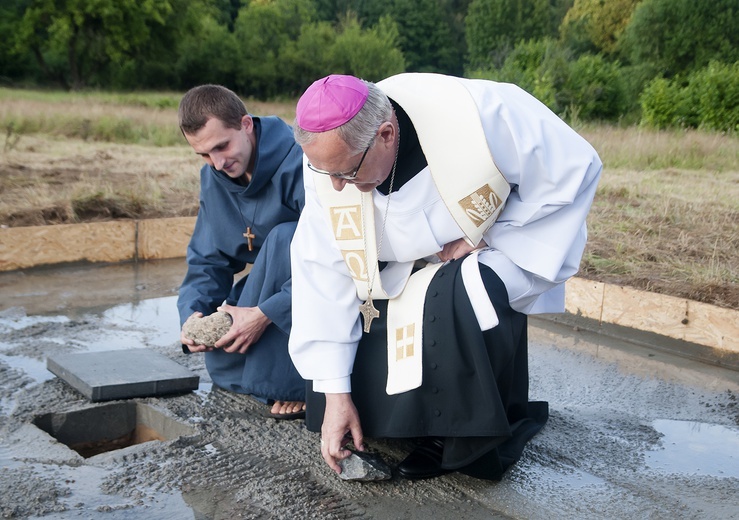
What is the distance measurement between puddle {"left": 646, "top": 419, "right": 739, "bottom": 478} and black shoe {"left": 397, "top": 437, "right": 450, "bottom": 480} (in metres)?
0.87

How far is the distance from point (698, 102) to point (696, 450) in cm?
1994

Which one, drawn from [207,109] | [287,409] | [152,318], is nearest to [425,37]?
[152,318]

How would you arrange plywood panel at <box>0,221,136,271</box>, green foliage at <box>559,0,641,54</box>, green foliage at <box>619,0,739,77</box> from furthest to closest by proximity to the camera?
1. green foliage at <box>559,0,641,54</box>
2. green foliage at <box>619,0,739,77</box>
3. plywood panel at <box>0,221,136,271</box>

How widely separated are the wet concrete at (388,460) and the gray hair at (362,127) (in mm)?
1272

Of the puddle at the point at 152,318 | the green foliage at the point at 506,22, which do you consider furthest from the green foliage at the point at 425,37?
the puddle at the point at 152,318

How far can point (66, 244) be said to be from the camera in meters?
6.79

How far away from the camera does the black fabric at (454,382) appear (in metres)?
2.97

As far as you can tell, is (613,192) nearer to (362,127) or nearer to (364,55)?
(362,127)

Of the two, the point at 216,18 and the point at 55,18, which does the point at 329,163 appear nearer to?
the point at 55,18

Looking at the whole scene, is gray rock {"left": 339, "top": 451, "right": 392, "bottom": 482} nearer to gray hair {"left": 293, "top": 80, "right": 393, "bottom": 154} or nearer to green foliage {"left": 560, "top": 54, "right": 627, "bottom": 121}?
gray hair {"left": 293, "top": 80, "right": 393, "bottom": 154}

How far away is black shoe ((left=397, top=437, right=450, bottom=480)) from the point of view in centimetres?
321

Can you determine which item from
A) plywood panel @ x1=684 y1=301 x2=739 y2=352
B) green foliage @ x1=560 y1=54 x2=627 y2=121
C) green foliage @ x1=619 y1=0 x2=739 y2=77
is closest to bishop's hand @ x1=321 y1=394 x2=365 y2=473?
plywood panel @ x1=684 y1=301 x2=739 y2=352

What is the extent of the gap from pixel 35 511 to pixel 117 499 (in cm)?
27

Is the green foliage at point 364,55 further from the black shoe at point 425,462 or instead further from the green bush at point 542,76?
the black shoe at point 425,462
